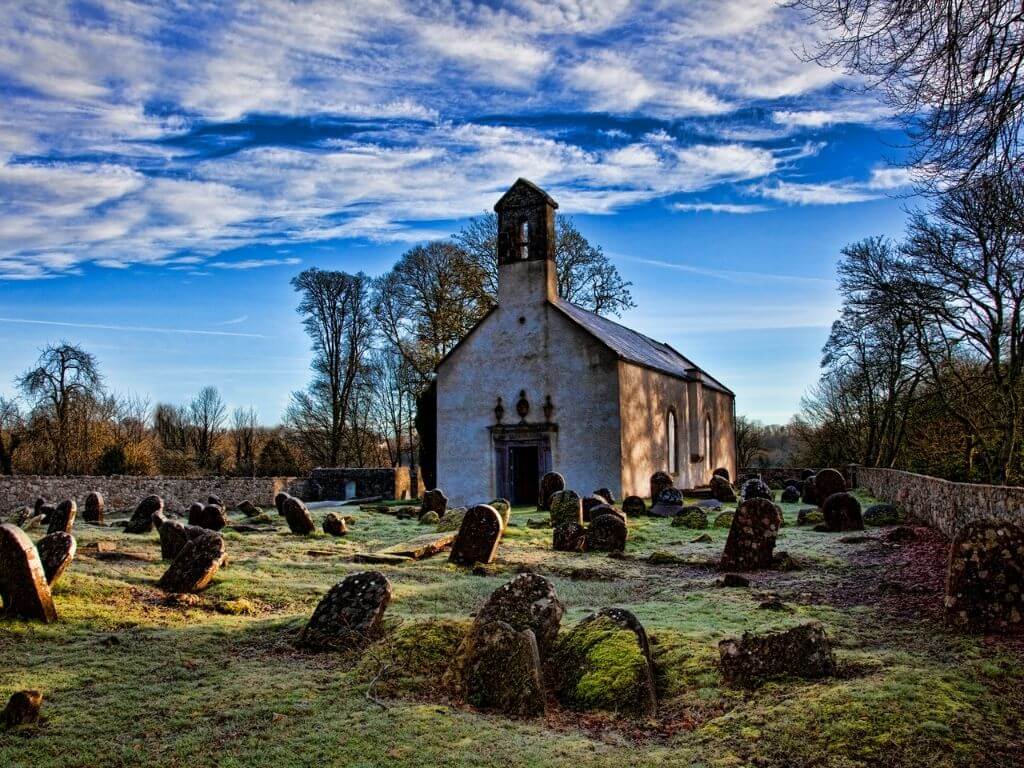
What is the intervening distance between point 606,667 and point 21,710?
437 centimetres

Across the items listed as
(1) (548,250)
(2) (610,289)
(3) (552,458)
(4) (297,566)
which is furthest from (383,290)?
(4) (297,566)

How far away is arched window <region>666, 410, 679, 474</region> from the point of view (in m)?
31.3

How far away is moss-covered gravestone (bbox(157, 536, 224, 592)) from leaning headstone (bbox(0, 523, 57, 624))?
82.7 inches

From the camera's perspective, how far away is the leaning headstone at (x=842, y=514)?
1669cm

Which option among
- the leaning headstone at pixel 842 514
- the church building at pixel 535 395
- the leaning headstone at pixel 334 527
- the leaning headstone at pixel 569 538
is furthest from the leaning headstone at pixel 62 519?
the leaning headstone at pixel 842 514

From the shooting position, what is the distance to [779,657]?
618 centimetres

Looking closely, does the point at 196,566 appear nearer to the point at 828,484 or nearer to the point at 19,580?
the point at 19,580

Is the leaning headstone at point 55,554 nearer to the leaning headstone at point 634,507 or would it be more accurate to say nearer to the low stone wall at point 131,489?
the leaning headstone at point 634,507

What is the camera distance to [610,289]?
4003cm

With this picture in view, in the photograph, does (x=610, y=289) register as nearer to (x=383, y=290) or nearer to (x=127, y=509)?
(x=383, y=290)

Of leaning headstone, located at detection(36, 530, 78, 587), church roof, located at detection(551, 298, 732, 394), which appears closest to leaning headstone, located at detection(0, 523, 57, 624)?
leaning headstone, located at detection(36, 530, 78, 587)

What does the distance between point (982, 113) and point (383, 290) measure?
110 ft

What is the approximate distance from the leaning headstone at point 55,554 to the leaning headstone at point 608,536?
8.88 meters

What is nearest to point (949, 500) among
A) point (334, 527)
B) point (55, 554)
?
point (334, 527)
